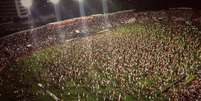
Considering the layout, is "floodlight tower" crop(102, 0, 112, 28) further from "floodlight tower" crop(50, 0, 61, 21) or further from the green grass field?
"floodlight tower" crop(50, 0, 61, 21)

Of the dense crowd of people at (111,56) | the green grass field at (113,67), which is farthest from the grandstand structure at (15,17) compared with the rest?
the green grass field at (113,67)

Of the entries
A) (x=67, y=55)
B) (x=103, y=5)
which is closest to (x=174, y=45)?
(x=103, y=5)

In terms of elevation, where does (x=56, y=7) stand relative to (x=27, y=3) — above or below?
below

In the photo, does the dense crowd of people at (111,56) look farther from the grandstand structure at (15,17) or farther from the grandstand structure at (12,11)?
the grandstand structure at (12,11)

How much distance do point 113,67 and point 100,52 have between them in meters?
0.42

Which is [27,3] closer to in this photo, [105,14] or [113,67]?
[105,14]

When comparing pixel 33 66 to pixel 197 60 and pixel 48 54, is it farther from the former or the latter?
pixel 197 60

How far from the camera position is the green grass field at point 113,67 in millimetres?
5133

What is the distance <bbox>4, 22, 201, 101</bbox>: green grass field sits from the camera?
513 centimetres

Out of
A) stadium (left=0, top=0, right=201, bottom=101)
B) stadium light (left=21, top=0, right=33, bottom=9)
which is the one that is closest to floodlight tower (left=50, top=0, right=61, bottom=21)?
stadium (left=0, top=0, right=201, bottom=101)

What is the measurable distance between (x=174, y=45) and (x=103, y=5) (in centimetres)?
167

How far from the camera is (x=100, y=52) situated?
5719mm

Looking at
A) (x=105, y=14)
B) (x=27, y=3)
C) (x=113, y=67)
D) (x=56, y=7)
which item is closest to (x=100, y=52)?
(x=113, y=67)

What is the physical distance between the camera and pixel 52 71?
215 inches
